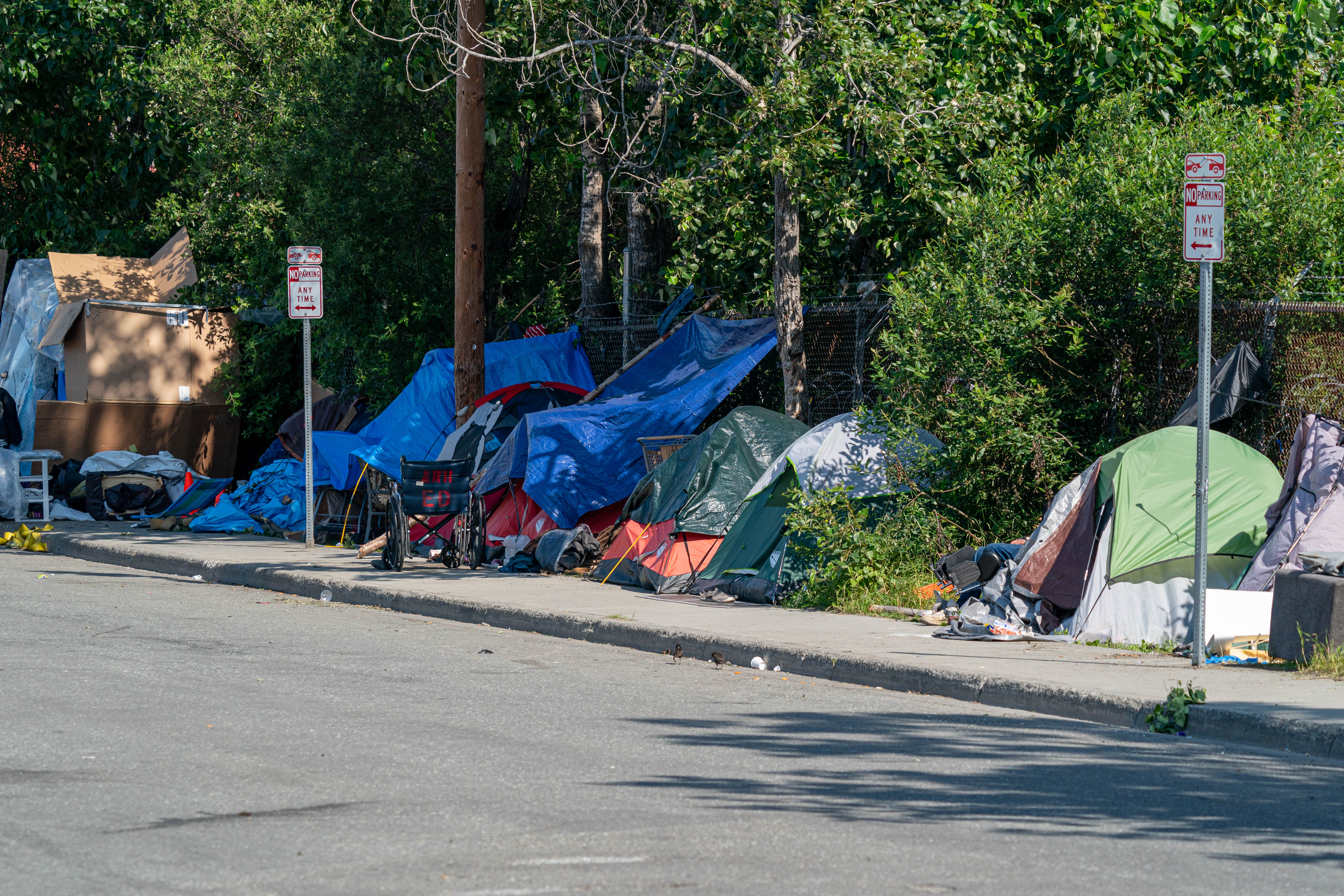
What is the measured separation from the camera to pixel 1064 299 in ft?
36.4

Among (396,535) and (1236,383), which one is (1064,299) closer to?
(1236,383)

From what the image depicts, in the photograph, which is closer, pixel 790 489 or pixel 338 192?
pixel 790 489

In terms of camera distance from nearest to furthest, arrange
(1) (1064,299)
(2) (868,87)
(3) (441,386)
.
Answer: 1. (1) (1064,299)
2. (2) (868,87)
3. (3) (441,386)

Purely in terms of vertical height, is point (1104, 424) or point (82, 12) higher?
point (82, 12)

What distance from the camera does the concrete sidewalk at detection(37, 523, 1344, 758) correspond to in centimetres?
755

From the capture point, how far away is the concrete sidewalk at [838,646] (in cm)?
755

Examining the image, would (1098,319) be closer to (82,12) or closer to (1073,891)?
(1073,891)

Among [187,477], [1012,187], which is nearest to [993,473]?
[1012,187]

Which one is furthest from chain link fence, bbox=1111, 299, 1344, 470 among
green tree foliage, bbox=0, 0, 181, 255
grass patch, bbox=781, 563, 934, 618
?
green tree foliage, bbox=0, 0, 181, 255

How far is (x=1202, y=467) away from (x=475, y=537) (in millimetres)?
8071

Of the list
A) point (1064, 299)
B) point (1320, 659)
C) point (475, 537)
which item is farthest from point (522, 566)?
point (1320, 659)

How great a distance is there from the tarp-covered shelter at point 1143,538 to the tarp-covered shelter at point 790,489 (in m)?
1.70

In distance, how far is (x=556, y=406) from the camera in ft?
52.7

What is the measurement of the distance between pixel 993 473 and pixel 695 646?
302cm
